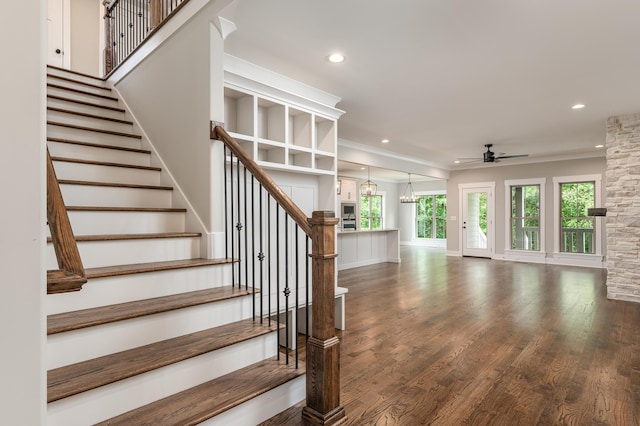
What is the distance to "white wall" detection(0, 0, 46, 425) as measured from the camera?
2.86 ft

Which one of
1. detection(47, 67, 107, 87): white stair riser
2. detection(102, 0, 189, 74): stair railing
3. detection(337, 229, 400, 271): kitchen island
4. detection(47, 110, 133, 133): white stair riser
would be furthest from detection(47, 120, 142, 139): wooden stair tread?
detection(337, 229, 400, 271): kitchen island

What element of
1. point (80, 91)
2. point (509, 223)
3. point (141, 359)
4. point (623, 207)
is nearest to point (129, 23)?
point (80, 91)

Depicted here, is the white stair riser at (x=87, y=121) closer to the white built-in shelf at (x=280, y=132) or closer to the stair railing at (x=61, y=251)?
the white built-in shelf at (x=280, y=132)

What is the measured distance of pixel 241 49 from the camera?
2.93 meters

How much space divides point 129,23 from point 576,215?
31.9 ft

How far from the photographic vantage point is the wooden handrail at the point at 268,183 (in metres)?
1.92

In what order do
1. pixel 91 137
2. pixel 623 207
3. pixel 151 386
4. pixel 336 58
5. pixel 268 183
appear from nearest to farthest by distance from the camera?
1. pixel 151 386
2. pixel 268 183
3. pixel 336 58
4. pixel 91 137
5. pixel 623 207

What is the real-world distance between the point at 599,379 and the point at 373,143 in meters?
5.07

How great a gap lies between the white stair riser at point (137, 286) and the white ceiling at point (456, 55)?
5.96 ft

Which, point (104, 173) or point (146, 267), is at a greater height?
point (104, 173)

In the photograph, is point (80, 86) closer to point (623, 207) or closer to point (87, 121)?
point (87, 121)

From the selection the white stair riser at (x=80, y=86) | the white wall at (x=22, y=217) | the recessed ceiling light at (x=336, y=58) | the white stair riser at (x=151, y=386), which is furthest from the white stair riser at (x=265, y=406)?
the white stair riser at (x=80, y=86)

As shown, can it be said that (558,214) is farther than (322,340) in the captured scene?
Yes

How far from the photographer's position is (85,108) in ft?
11.7
